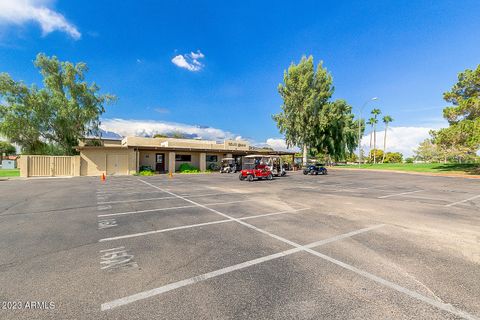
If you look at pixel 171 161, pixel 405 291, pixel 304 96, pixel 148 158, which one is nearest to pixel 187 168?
pixel 171 161

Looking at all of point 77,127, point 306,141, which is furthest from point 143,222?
point 306,141

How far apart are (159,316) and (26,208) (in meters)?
9.78

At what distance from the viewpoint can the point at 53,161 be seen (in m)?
24.7

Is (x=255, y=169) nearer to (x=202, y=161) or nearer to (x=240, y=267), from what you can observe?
(x=202, y=161)

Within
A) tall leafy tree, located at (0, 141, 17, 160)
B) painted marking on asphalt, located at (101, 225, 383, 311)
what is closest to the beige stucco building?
painted marking on asphalt, located at (101, 225, 383, 311)

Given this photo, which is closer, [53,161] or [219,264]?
[219,264]

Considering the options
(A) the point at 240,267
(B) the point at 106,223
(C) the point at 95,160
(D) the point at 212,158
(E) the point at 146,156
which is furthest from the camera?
(D) the point at 212,158

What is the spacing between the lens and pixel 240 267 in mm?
3658

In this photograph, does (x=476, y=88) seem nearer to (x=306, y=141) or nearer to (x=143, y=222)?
(x=306, y=141)

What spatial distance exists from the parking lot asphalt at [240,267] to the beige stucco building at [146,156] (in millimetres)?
21616

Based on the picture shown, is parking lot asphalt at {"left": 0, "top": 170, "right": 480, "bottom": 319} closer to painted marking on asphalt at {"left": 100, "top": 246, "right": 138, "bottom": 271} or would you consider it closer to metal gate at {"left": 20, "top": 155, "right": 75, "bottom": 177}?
painted marking on asphalt at {"left": 100, "top": 246, "right": 138, "bottom": 271}

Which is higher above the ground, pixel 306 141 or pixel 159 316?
pixel 306 141

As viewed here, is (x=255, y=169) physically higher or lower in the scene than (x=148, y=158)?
lower

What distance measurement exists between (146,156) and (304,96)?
2879 cm
